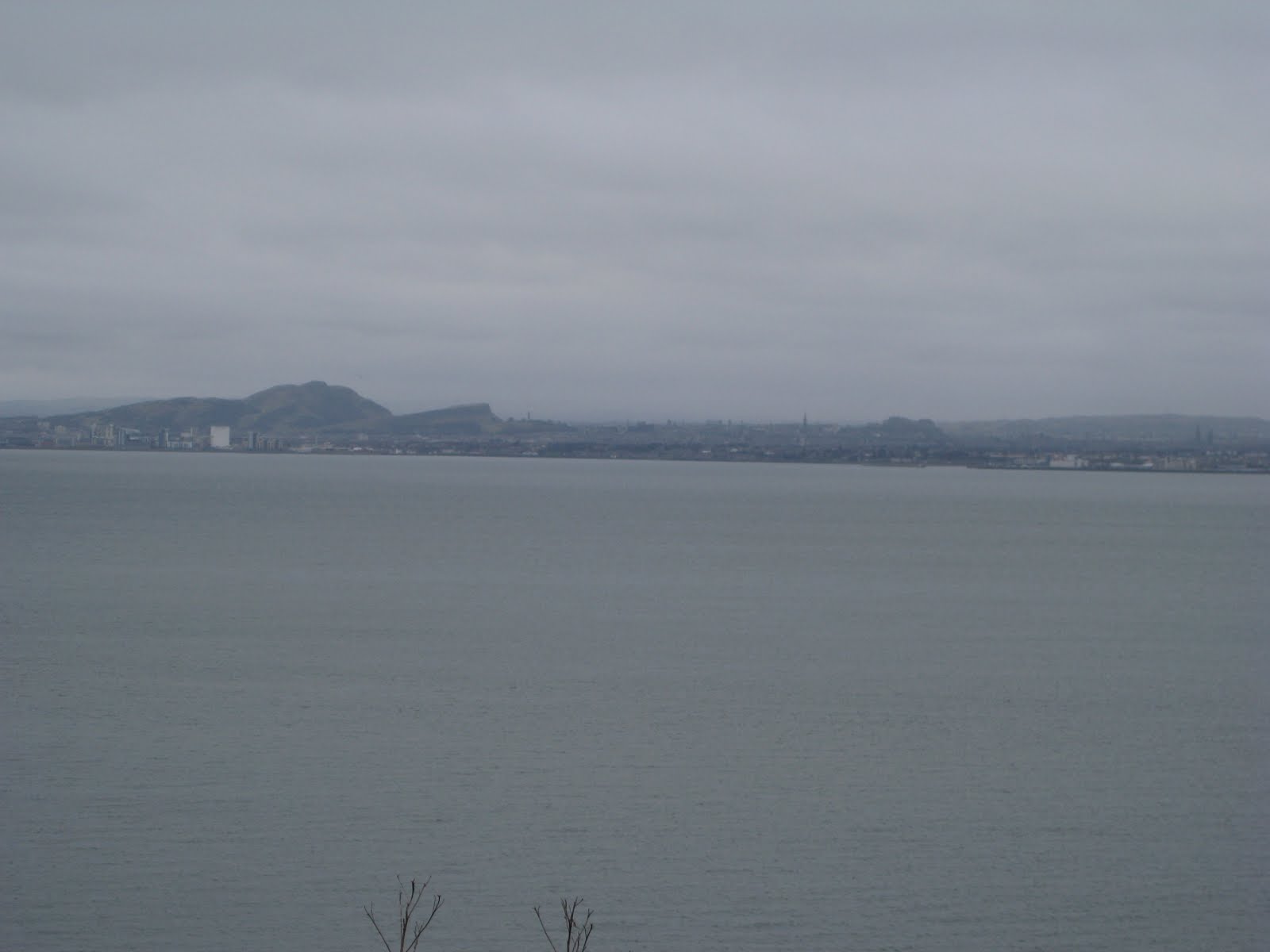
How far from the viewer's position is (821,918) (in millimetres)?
15273

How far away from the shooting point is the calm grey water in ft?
50.8

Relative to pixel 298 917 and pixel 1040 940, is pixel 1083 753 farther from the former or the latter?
pixel 298 917

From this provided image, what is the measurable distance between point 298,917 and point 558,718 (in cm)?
849

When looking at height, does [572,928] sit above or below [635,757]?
above

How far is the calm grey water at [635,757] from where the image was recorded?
50.8ft

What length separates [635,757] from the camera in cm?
2067

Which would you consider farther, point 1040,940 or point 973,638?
point 973,638

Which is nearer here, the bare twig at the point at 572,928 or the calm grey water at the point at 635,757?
the bare twig at the point at 572,928

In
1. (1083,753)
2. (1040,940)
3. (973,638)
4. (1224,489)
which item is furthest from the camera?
(1224,489)

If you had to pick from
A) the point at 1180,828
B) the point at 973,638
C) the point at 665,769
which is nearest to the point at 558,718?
the point at 665,769

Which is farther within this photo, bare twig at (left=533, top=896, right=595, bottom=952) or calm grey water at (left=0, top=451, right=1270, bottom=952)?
calm grey water at (left=0, top=451, right=1270, bottom=952)

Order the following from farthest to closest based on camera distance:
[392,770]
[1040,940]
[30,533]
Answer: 1. [30,533]
2. [392,770]
3. [1040,940]

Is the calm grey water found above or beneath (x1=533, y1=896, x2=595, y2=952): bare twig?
beneath

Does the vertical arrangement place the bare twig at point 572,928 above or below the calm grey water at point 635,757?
above
